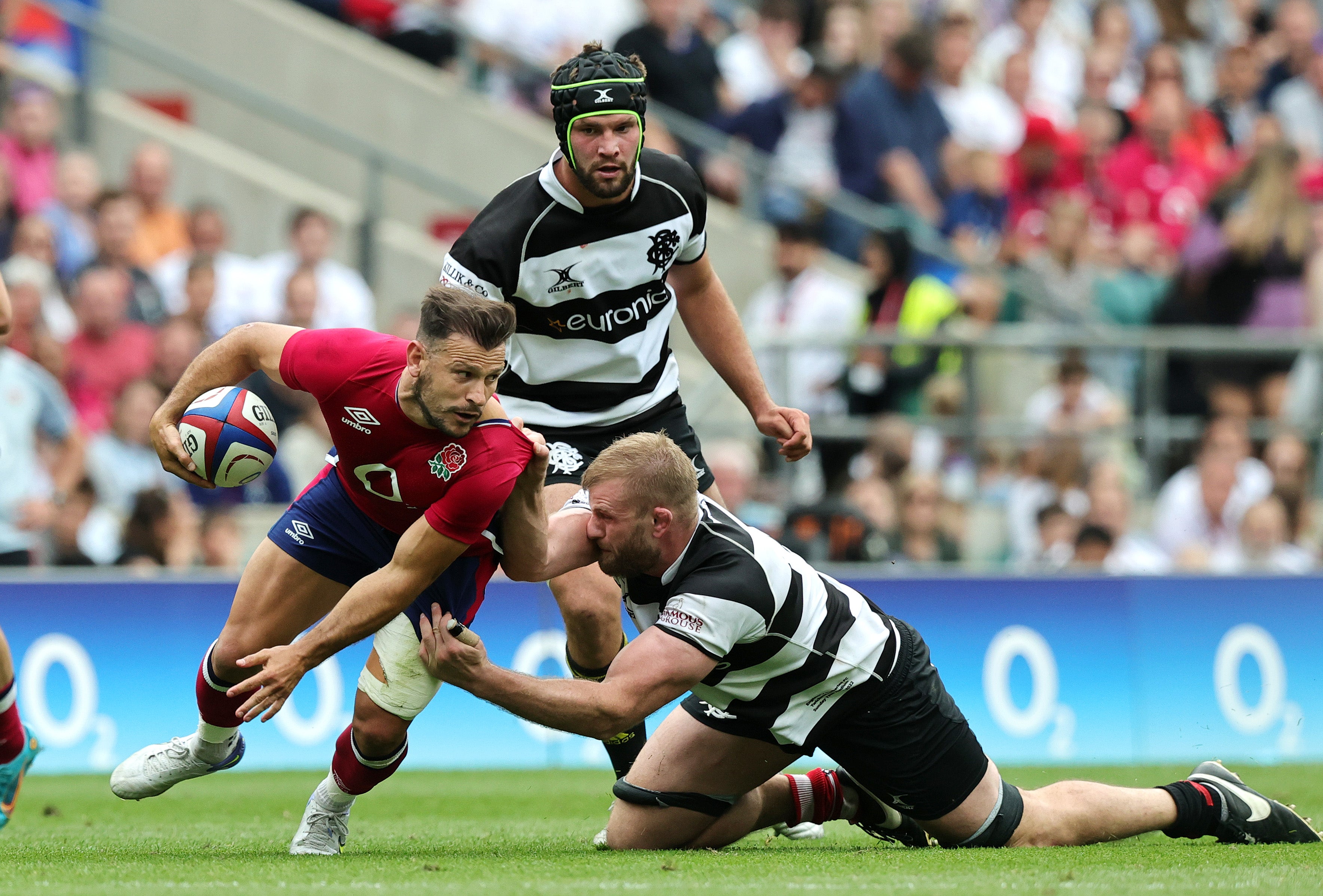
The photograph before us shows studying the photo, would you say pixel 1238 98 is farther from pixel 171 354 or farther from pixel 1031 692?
pixel 171 354

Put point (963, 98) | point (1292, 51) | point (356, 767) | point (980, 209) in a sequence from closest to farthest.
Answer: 1. point (356, 767)
2. point (980, 209)
3. point (963, 98)
4. point (1292, 51)

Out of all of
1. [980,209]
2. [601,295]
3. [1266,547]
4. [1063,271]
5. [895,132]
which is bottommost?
[1266,547]

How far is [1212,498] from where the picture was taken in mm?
11703

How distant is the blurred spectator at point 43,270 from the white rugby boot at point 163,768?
220 inches

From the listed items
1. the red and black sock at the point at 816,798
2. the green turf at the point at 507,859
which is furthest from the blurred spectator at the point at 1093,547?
the red and black sock at the point at 816,798

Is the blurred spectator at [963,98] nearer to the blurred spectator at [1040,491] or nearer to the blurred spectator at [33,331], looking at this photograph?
the blurred spectator at [1040,491]

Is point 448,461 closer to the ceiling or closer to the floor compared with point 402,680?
closer to the ceiling

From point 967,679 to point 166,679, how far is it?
4.54 m

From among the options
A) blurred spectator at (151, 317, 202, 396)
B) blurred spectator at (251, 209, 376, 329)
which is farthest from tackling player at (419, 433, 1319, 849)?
blurred spectator at (251, 209, 376, 329)

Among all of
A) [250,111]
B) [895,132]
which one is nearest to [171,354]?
[250,111]

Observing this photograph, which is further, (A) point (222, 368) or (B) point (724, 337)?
(B) point (724, 337)

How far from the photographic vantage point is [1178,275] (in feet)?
42.6

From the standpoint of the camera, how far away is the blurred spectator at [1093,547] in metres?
11.3

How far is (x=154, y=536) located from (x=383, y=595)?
519cm
